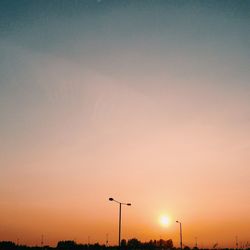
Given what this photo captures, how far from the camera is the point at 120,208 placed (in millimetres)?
46938

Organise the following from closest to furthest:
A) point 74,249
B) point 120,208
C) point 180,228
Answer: point 120,208, point 180,228, point 74,249

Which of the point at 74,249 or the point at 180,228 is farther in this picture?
the point at 74,249

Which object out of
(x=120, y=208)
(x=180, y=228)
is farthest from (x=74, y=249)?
(x=120, y=208)

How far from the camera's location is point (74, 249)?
19962 cm

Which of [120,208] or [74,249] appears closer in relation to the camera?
[120,208]

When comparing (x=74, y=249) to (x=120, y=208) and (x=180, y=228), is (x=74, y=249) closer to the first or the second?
(x=180, y=228)

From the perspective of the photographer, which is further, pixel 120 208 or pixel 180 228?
pixel 180 228

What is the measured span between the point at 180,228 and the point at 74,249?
143 m

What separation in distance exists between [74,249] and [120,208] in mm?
167645

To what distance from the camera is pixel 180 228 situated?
73000 mm

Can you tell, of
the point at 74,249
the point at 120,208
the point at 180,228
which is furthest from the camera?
the point at 74,249
